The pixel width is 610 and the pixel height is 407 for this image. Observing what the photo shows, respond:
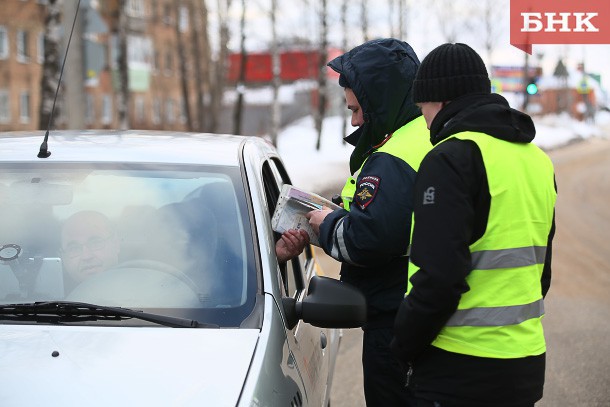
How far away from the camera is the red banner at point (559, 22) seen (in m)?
9.80

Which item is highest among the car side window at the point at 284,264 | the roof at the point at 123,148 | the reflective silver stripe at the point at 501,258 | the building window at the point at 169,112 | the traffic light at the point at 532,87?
the roof at the point at 123,148

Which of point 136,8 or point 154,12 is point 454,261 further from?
point 154,12

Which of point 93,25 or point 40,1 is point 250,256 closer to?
point 93,25

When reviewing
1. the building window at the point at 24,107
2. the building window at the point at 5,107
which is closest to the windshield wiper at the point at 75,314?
the building window at the point at 5,107

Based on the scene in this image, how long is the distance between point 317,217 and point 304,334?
0.44 meters

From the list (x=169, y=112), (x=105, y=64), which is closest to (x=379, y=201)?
(x=105, y=64)

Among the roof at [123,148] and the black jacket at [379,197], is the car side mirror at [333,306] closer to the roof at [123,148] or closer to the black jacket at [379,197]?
the black jacket at [379,197]

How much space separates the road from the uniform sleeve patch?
283 centimetres

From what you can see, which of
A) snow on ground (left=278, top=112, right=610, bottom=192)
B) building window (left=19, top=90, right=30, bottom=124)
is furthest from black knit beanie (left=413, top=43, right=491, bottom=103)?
building window (left=19, top=90, right=30, bottom=124)

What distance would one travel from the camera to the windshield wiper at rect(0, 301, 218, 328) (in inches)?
117

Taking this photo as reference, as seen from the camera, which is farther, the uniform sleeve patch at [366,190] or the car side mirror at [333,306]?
the uniform sleeve patch at [366,190]

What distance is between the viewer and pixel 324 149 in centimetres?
4009

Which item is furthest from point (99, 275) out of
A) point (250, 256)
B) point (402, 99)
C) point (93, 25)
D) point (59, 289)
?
point (93, 25)

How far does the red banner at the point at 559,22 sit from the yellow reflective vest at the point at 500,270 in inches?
276
